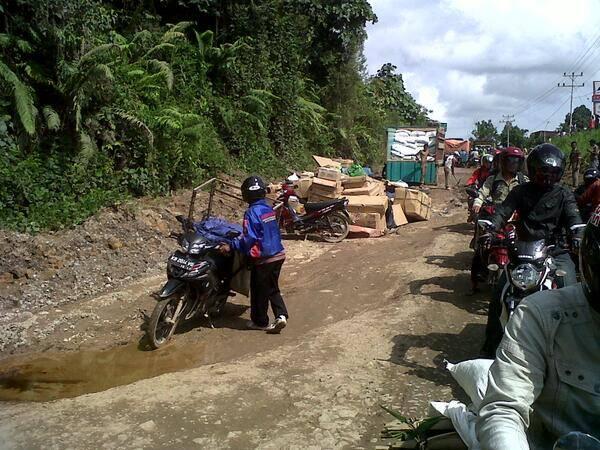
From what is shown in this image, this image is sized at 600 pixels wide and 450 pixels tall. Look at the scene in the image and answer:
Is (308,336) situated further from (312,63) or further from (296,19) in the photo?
(312,63)

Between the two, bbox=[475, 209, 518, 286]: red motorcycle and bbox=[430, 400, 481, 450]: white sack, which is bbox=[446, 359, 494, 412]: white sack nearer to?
bbox=[430, 400, 481, 450]: white sack

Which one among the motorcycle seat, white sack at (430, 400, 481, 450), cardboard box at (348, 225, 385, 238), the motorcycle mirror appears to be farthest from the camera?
cardboard box at (348, 225, 385, 238)

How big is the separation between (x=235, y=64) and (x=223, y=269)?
10711mm

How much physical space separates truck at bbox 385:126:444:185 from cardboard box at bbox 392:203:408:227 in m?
7.82

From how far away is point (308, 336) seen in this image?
5.64m

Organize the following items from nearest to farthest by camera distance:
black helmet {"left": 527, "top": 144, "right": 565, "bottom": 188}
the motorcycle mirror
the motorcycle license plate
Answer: the motorcycle mirror → black helmet {"left": 527, "top": 144, "right": 565, "bottom": 188} → the motorcycle license plate

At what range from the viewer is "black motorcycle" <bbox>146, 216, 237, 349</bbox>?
18.8ft

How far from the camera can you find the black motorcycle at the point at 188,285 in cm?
572

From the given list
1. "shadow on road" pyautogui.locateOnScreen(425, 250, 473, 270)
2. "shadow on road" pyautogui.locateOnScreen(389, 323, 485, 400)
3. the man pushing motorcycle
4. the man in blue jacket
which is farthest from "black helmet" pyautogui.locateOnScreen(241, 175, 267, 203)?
"shadow on road" pyautogui.locateOnScreen(425, 250, 473, 270)

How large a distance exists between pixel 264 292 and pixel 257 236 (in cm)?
60

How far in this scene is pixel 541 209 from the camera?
16.2 ft

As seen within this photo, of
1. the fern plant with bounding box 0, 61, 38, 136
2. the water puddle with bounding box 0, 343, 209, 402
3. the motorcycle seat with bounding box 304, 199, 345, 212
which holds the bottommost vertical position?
the water puddle with bounding box 0, 343, 209, 402

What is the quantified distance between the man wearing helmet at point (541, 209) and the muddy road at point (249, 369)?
66 cm

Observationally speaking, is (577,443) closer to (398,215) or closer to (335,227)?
(335,227)
